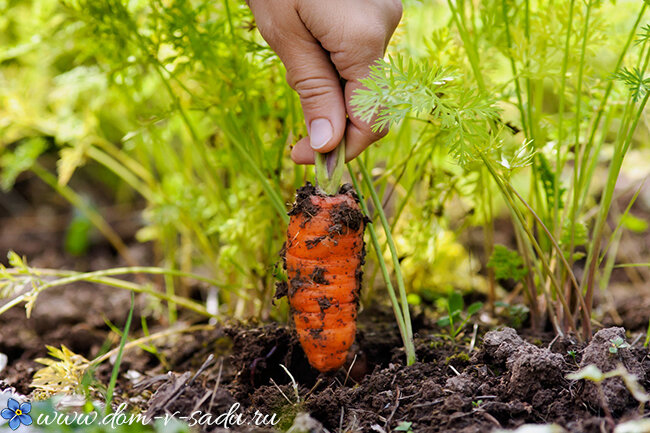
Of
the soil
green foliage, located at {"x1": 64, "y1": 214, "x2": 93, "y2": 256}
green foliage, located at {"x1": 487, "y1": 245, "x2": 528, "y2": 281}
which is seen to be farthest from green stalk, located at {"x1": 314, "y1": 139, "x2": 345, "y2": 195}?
green foliage, located at {"x1": 64, "y1": 214, "x2": 93, "y2": 256}

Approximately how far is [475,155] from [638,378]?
0.52m

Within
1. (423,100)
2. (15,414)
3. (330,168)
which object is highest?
(423,100)

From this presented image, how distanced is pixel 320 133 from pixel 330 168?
0.10 meters

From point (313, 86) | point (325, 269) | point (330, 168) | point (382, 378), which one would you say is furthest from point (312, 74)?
point (382, 378)

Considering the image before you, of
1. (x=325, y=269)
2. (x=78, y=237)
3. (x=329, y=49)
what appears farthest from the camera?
(x=78, y=237)

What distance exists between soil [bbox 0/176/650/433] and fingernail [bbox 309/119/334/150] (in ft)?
1.60

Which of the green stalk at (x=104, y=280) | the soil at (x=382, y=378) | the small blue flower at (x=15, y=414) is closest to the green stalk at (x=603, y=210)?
the soil at (x=382, y=378)

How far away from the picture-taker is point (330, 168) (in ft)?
3.90

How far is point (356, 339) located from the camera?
142cm

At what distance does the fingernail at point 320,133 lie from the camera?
3.67ft

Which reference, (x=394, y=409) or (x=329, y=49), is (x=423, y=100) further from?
(x=394, y=409)

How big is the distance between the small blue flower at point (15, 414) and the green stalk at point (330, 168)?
0.72 meters

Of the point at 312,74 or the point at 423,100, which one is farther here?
the point at 312,74

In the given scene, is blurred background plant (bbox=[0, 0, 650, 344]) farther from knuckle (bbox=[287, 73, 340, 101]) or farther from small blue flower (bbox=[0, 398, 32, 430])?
small blue flower (bbox=[0, 398, 32, 430])
